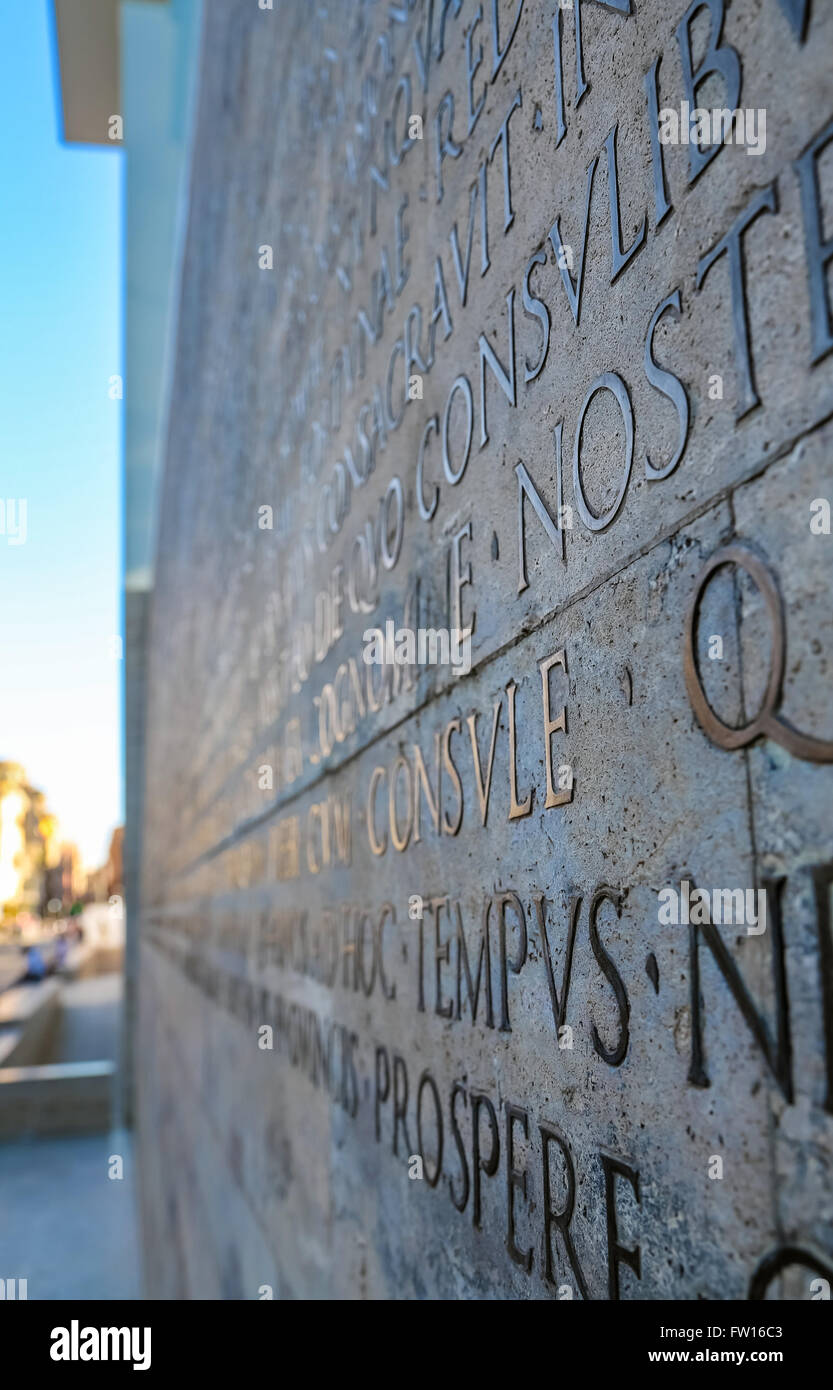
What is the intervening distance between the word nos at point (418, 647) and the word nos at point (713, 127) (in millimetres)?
933

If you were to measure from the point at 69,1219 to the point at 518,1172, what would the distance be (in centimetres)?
1544

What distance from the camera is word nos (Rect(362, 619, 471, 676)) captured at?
212 centimetres

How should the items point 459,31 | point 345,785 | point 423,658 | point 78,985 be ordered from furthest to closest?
point 78,985
point 345,785
point 423,658
point 459,31

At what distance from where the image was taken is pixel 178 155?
21.2 meters

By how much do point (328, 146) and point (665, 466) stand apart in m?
2.59

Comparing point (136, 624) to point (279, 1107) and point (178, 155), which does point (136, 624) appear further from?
point (279, 1107)

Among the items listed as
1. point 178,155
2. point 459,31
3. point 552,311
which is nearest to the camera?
point 552,311

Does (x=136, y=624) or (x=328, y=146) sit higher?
(x=136, y=624)

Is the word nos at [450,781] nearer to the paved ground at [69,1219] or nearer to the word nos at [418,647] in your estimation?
the word nos at [418,647]

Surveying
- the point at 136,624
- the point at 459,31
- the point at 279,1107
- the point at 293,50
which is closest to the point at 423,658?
the point at 459,31

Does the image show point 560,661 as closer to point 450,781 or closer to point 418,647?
point 450,781

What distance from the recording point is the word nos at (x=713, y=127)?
1228 mm
